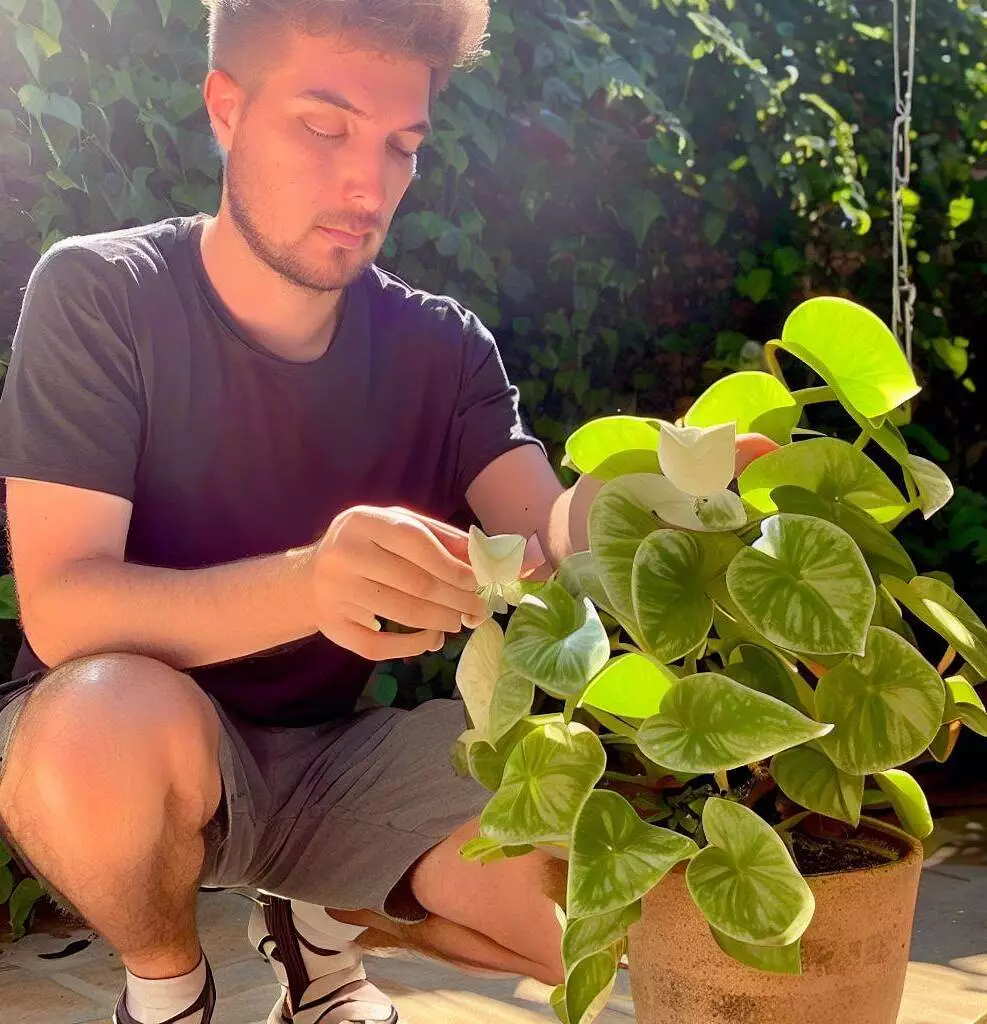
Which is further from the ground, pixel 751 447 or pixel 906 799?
pixel 751 447

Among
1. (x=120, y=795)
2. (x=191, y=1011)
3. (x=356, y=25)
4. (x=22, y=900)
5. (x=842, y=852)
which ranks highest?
(x=356, y=25)

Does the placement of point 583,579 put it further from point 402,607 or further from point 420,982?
point 420,982

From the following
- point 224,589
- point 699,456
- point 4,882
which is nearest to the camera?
point 699,456

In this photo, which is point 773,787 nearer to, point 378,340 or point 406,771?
point 406,771

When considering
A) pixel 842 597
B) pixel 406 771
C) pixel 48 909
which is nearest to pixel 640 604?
A: pixel 842 597

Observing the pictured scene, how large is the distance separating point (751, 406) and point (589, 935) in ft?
1.30

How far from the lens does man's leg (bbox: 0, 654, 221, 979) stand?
4.16ft

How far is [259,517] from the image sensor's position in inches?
62.6

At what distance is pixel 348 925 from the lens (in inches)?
63.2

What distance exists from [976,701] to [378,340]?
1.05 metres

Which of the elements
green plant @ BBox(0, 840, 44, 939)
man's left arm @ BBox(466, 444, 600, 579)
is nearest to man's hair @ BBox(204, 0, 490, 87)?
man's left arm @ BBox(466, 444, 600, 579)

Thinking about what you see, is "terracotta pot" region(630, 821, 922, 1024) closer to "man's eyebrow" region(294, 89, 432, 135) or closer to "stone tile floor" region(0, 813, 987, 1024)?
"stone tile floor" region(0, 813, 987, 1024)

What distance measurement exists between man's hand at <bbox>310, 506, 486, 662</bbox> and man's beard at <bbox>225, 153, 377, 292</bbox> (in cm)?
61

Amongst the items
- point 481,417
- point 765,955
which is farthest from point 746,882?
point 481,417
